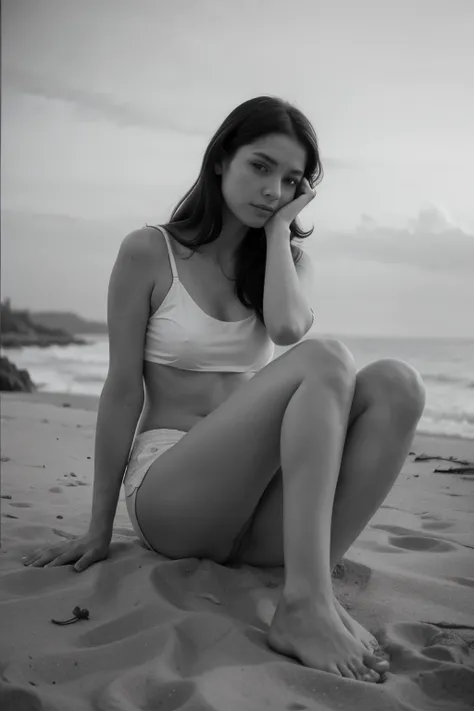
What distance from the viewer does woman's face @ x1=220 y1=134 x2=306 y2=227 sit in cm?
161

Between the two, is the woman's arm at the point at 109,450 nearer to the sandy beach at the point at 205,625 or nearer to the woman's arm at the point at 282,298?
the sandy beach at the point at 205,625

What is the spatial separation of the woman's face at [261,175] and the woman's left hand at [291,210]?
2 cm

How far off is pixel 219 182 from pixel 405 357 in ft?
17.3

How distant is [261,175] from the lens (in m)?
1.63

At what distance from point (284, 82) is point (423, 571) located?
3041 mm

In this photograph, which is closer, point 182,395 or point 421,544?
point 182,395

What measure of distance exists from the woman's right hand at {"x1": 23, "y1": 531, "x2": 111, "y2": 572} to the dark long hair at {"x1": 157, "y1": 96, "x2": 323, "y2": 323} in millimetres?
589

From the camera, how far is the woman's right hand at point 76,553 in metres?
1.47

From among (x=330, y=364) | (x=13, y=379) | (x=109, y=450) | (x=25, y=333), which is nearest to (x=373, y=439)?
(x=330, y=364)

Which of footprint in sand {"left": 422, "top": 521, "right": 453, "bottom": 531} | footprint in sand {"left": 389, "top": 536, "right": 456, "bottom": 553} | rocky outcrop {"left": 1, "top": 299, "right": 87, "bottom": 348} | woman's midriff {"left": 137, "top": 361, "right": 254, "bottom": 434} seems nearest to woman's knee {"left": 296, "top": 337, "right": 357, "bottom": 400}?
woman's midriff {"left": 137, "top": 361, "right": 254, "bottom": 434}

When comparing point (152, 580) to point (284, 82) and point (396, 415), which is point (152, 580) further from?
point (284, 82)

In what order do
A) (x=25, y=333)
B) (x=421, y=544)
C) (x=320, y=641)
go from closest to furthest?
(x=320, y=641)
(x=421, y=544)
(x=25, y=333)

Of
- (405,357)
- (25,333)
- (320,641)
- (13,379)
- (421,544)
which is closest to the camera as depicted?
(320,641)

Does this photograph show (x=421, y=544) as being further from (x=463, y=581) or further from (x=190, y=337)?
(x=190, y=337)
